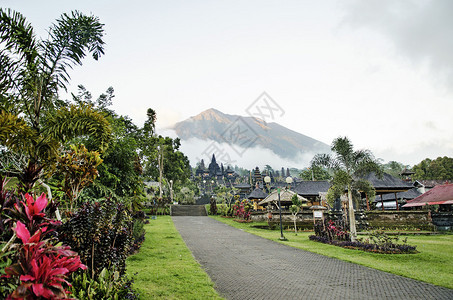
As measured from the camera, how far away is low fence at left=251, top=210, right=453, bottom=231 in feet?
67.9

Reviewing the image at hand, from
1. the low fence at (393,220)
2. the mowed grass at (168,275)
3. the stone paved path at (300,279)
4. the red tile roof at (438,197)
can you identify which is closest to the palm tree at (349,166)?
the stone paved path at (300,279)

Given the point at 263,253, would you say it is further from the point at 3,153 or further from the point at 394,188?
the point at 394,188

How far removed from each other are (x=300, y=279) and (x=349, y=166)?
8111mm

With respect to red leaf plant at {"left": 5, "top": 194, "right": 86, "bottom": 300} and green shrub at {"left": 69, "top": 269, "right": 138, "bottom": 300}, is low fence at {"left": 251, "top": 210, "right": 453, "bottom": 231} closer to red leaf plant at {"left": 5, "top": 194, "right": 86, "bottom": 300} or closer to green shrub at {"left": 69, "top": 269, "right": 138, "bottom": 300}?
green shrub at {"left": 69, "top": 269, "right": 138, "bottom": 300}

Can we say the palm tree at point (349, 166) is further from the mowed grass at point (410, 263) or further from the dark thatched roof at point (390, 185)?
the dark thatched roof at point (390, 185)

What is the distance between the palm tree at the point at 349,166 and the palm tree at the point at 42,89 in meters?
10.8

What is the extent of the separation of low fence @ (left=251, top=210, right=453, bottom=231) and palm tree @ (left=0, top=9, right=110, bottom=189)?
1784cm

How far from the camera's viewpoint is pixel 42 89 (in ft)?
22.6

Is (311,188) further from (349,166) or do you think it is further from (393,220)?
(349,166)

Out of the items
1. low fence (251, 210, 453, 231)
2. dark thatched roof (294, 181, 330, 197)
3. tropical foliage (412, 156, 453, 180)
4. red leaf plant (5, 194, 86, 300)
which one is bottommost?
low fence (251, 210, 453, 231)

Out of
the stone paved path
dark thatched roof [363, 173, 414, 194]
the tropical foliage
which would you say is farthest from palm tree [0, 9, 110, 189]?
the tropical foliage

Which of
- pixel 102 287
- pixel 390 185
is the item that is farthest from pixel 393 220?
pixel 102 287

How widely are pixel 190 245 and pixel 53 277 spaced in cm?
1077

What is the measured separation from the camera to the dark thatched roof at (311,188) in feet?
112
